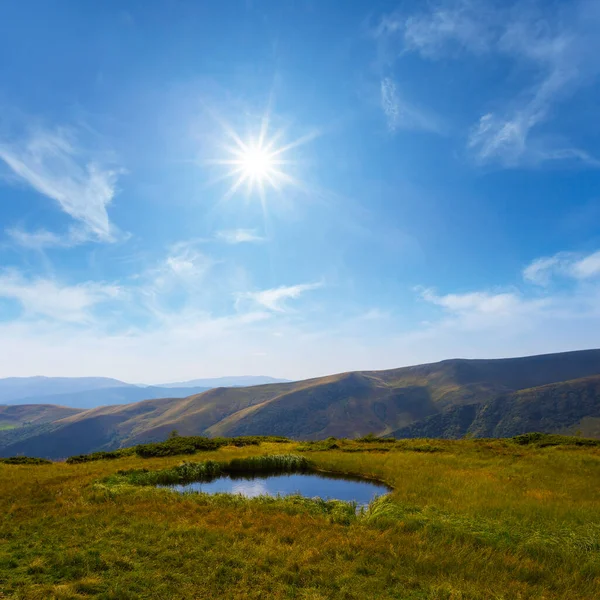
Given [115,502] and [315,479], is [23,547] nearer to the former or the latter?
[115,502]

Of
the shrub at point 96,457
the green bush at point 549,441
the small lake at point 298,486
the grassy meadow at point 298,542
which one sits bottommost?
the green bush at point 549,441

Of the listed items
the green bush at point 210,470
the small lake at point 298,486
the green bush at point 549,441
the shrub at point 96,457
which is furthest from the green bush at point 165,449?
the green bush at point 549,441

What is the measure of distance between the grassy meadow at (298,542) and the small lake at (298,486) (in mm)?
2820

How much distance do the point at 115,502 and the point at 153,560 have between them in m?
8.46

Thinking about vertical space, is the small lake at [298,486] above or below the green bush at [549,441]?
above

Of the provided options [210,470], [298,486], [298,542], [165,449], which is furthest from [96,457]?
[298,542]

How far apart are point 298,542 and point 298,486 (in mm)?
13558

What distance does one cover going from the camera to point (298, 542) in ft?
48.9

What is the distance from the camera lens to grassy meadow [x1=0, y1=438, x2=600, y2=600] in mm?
11656

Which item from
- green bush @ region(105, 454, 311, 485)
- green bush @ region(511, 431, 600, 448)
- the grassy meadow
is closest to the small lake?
green bush @ region(105, 454, 311, 485)

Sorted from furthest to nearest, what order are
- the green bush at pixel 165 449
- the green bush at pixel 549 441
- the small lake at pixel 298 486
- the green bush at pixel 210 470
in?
1. the green bush at pixel 549 441
2. the green bush at pixel 165 449
3. the green bush at pixel 210 470
4. the small lake at pixel 298 486

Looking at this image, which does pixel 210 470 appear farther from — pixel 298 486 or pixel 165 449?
pixel 165 449

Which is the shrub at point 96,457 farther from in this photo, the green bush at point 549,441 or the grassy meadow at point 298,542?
the green bush at point 549,441

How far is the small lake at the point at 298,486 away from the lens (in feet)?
83.4
